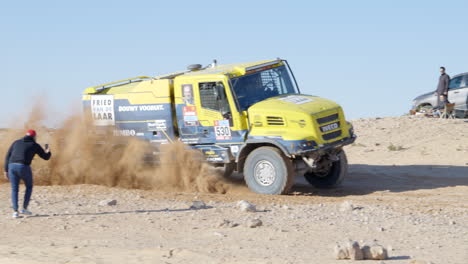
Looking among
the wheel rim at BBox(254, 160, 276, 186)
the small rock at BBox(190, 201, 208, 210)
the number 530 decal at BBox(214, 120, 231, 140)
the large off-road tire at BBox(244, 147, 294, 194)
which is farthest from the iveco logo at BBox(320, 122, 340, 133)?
the small rock at BBox(190, 201, 208, 210)

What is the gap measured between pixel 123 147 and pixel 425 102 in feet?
48.6

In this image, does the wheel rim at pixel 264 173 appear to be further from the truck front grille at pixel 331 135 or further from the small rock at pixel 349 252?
the small rock at pixel 349 252

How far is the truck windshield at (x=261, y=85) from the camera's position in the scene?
13.5m

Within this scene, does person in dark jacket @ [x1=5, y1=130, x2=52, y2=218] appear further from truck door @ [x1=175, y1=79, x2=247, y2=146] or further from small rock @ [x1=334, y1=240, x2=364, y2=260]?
small rock @ [x1=334, y1=240, x2=364, y2=260]

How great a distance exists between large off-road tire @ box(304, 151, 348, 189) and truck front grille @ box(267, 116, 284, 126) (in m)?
1.94

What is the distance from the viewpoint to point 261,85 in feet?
45.5

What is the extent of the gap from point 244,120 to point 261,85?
974mm

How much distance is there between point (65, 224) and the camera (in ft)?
33.7

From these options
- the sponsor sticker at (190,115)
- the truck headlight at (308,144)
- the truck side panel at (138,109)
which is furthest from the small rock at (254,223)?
the truck side panel at (138,109)

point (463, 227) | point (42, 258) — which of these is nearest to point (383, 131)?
point (463, 227)

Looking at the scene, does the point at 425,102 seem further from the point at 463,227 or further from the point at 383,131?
the point at 463,227

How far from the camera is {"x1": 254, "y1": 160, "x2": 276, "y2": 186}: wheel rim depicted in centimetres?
1310

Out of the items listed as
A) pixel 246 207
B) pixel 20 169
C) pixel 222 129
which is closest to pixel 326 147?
pixel 222 129

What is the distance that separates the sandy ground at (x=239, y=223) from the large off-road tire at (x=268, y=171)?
330 mm
